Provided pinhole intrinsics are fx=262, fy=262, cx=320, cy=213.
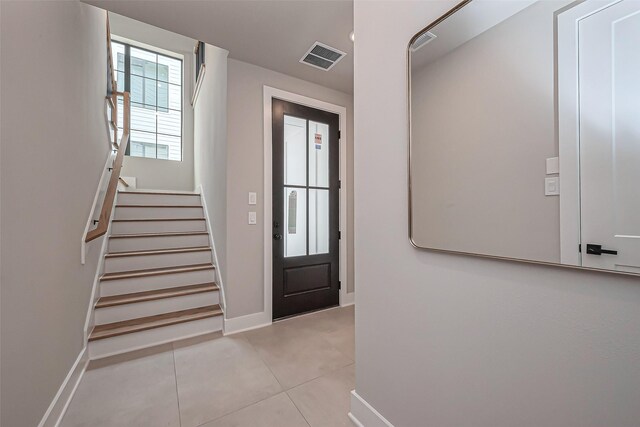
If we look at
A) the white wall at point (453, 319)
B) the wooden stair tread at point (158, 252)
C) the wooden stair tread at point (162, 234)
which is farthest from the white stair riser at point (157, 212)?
the white wall at point (453, 319)

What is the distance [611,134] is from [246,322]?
8.71 ft

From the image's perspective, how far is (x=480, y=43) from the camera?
86 centimetres

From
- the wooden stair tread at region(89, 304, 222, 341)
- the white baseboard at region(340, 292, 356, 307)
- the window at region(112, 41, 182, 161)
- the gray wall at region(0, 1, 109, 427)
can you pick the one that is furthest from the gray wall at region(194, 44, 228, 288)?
the window at region(112, 41, 182, 161)

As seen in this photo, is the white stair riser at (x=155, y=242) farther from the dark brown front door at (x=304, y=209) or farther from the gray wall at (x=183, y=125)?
the gray wall at (x=183, y=125)

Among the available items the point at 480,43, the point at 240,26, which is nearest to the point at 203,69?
the point at 240,26

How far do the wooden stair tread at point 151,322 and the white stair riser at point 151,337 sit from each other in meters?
0.03

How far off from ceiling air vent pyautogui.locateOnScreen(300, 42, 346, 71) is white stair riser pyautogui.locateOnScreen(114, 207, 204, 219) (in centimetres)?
251

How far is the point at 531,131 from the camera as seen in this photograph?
723 mm

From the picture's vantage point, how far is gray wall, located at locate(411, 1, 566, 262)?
71 cm

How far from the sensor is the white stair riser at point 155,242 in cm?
287

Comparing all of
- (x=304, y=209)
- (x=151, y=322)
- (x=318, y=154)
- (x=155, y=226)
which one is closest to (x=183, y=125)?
(x=155, y=226)

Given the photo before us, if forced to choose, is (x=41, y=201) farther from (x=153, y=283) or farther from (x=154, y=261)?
(x=154, y=261)

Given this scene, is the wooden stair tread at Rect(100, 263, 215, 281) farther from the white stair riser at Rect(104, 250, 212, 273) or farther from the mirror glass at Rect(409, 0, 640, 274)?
the mirror glass at Rect(409, 0, 640, 274)

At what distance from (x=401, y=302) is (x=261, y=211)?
1768mm
